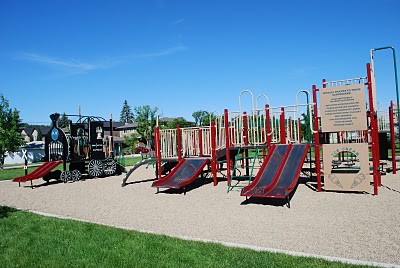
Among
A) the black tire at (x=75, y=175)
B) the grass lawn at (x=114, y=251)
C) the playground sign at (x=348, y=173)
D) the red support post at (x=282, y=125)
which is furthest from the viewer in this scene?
the black tire at (x=75, y=175)

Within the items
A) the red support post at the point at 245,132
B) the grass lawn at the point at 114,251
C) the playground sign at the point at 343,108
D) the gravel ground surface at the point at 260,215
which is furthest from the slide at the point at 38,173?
the playground sign at the point at 343,108

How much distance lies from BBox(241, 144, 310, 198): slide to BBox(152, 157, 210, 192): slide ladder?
2609mm

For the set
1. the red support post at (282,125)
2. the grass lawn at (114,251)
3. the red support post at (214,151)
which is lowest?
the grass lawn at (114,251)

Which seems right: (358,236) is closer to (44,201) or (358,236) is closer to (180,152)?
(180,152)

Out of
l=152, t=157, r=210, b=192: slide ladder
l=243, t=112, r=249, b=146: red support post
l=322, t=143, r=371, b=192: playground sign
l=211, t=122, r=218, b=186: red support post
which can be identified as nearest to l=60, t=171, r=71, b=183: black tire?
l=152, t=157, r=210, b=192: slide ladder

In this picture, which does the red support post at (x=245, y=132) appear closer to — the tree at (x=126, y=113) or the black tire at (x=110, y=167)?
the black tire at (x=110, y=167)

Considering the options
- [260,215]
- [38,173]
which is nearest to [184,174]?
[260,215]

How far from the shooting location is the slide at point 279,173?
8758mm

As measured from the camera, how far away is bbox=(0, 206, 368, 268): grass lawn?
452 cm

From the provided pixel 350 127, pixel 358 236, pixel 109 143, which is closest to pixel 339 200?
pixel 350 127

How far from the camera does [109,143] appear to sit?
65.0 ft

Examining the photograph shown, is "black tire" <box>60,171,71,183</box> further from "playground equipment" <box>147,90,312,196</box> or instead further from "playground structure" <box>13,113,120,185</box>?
"playground equipment" <box>147,90,312,196</box>

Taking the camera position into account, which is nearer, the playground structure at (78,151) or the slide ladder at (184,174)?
the slide ladder at (184,174)

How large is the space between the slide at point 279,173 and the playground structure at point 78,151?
11.2m
